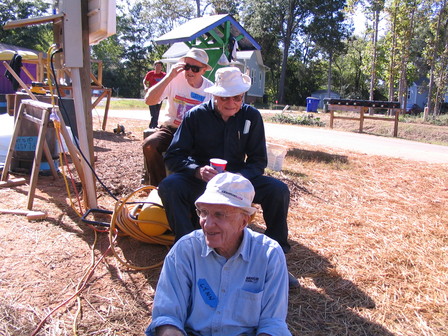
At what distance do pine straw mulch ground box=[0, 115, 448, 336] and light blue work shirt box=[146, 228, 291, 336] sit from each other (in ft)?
2.20

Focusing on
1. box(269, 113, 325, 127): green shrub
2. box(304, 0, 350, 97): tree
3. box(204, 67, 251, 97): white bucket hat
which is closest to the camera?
box(204, 67, 251, 97): white bucket hat

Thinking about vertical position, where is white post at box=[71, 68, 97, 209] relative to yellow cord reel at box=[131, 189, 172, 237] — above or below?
above

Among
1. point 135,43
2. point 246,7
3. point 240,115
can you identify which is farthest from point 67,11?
point 135,43

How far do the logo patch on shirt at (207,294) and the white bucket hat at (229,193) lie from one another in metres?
0.36

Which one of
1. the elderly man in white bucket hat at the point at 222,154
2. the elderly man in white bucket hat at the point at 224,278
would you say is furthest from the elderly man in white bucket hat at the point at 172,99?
the elderly man in white bucket hat at the point at 224,278

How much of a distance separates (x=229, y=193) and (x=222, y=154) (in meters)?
1.45

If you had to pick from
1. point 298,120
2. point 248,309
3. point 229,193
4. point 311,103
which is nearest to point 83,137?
point 229,193

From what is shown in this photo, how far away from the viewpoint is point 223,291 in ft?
5.62

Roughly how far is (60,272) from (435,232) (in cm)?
352

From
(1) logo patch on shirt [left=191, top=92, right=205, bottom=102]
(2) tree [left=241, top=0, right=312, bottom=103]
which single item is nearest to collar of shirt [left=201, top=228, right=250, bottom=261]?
(1) logo patch on shirt [left=191, top=92, right=205, bottom=102]

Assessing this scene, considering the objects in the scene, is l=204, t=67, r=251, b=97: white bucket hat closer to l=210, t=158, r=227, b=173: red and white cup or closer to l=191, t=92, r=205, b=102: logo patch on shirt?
l=210, t=158, r=227, b=173: red and white cup

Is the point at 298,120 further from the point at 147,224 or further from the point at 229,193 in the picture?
the point at 229,193

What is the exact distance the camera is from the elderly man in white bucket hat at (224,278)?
1.67 m

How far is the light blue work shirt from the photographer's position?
1.66 m
